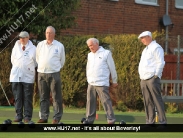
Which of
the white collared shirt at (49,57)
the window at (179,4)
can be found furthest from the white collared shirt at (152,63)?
the window at (179,4)

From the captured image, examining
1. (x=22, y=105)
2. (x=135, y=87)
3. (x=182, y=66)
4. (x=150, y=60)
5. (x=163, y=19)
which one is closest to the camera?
(x=150, y=60)

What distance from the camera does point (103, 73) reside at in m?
14.6

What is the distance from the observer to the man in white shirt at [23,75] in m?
15.0

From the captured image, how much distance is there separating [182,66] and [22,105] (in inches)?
368

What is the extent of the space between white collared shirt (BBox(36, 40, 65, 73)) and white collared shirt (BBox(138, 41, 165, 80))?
5.87 feet

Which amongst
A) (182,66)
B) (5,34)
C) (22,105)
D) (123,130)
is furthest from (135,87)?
(123,130)

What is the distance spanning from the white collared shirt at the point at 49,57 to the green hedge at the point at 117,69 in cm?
688

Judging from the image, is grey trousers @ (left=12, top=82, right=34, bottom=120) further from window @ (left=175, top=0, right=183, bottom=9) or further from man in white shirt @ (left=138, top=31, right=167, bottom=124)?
window @ (left=175, top=0, right=183, bottom=9)

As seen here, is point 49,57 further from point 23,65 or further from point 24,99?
point 24,99

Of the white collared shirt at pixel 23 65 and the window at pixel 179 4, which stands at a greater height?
the window at pixel 179 4

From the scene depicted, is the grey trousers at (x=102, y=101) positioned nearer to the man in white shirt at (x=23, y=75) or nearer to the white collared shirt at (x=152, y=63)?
the white collared shirt at (x=152, y=63)

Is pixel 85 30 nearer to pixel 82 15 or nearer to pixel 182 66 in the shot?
pixel 82 15

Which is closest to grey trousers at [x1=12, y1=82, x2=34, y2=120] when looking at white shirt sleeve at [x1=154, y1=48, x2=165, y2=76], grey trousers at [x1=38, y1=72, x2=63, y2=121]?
grey trousers at [x1=38, y1=72, x2=63, y2=121]

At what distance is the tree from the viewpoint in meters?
21.2
